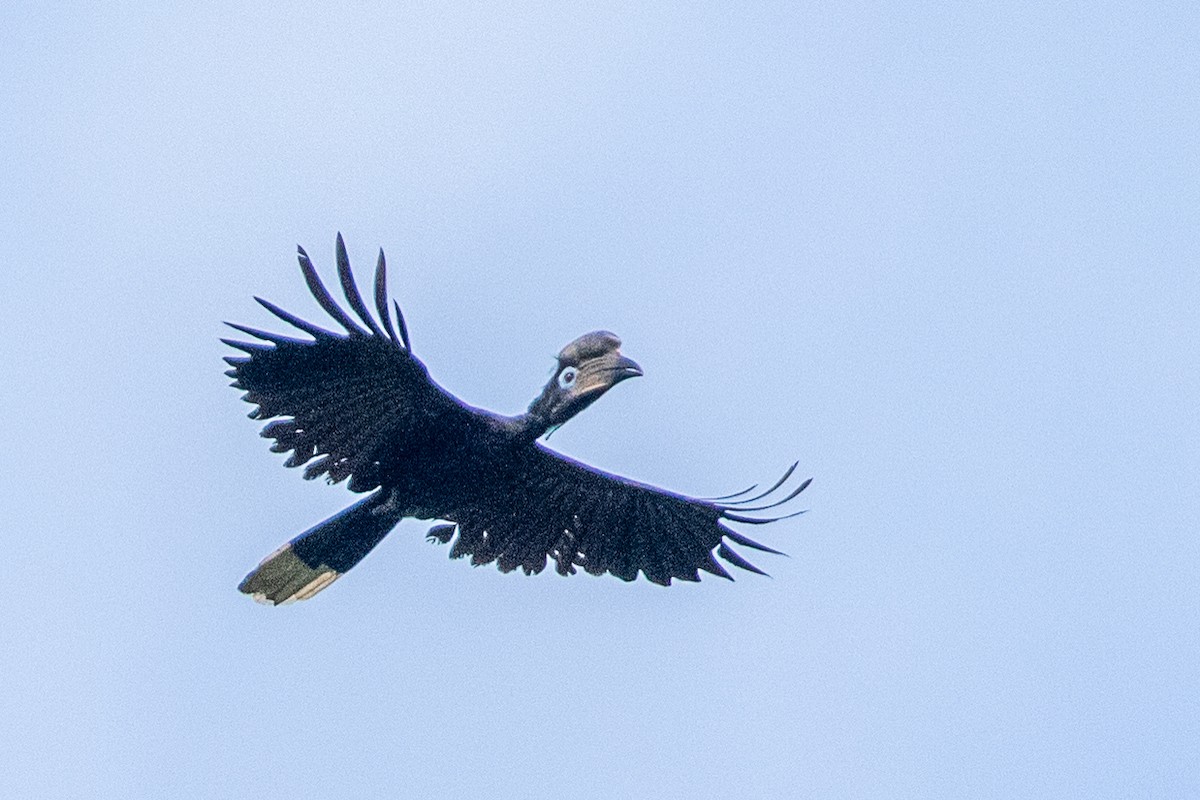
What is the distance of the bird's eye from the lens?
11.9m

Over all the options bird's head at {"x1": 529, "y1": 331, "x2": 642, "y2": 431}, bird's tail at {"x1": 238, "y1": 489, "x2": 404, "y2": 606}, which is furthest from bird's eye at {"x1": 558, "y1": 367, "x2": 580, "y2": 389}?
bird's tail at {"x1": 238, "y1": 489, "x2": 404, "y2": 606}

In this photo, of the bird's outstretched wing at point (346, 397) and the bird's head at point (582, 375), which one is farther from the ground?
the bird's head at point (582, 375)

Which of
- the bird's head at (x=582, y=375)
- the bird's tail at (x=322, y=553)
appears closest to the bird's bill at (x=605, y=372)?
the bird's head at (x=582, y=375)

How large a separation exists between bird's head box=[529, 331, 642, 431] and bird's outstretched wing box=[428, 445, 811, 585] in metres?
0.59

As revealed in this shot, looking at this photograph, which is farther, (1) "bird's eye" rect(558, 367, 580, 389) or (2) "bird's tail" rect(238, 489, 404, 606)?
(2) "bird's tail" rect(238, 489, 404, 606)

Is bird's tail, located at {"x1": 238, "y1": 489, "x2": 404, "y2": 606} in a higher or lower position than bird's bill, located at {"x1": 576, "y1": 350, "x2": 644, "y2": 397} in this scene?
lower

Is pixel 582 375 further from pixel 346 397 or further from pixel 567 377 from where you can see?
pixel 346 397

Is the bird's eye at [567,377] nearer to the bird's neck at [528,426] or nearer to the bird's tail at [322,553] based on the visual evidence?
the bird's neck at [528,426]

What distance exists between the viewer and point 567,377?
469 inches

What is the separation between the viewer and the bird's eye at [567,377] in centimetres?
1188

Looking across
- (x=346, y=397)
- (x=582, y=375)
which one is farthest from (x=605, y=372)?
(x=346, y=397)

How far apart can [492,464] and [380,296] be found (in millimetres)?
1572

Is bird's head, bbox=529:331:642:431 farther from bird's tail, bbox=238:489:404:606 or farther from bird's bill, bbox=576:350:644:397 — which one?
bird's tail, bbox=238:489:404:606

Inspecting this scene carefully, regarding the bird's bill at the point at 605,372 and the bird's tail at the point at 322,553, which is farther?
the bird's tail at the point at 322,553
